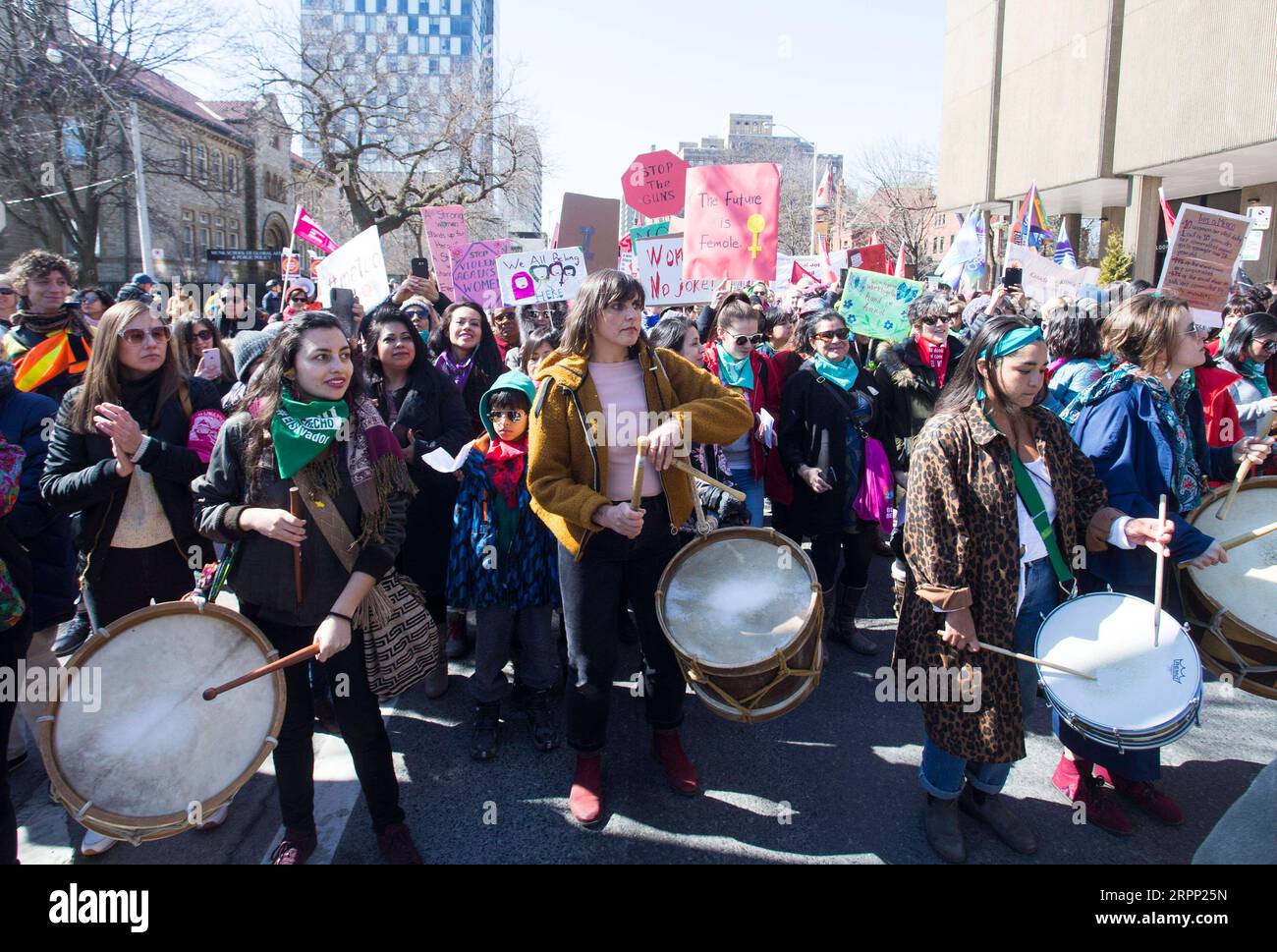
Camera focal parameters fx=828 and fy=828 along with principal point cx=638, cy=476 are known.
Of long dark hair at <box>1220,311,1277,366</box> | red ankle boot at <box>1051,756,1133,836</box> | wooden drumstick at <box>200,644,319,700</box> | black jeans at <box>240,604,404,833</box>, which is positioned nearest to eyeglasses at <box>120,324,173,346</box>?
black jeans at <box>240,604,404,833</box>

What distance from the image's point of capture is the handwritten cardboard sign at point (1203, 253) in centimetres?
546

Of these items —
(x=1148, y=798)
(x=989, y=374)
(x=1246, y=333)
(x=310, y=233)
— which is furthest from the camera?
(x=310, y=233)

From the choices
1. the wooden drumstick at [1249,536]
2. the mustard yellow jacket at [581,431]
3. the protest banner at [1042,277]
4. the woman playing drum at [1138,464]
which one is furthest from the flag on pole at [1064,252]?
the mustard yellow jacket at [581,431]

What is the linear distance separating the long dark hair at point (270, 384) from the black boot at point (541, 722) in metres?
1.81

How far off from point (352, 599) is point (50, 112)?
2342 cm

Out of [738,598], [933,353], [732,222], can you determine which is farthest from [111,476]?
[732,222]

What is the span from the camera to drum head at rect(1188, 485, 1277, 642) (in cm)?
303

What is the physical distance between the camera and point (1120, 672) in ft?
8.88

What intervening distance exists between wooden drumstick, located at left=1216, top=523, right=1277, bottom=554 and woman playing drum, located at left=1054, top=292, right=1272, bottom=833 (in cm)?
10

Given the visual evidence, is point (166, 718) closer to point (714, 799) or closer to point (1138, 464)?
point (714, 799)

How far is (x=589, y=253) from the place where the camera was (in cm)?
1038

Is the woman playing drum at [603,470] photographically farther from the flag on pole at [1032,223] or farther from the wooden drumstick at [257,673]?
the flag on pole at [1032,223]

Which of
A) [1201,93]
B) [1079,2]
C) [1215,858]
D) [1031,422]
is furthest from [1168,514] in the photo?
[1079,2]

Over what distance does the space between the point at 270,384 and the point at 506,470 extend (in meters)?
1.36
